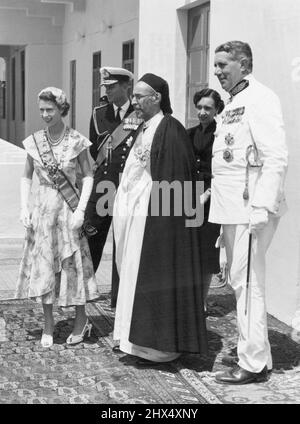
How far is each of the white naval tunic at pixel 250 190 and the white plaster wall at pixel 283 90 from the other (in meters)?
1.13

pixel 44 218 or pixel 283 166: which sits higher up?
pixel 283 166

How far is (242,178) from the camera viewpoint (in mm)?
4148

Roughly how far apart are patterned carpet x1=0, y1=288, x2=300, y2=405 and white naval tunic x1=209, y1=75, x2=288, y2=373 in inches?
9.9

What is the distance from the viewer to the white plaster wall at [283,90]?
206 inches

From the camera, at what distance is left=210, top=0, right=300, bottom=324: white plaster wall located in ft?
17.2

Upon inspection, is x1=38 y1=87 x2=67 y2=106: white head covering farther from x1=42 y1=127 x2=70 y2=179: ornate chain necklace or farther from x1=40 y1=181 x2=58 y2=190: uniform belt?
x1=40 y1=181 x2=58 y2=190: uniform belt

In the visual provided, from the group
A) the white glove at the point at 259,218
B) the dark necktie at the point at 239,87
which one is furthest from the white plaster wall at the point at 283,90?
the white glove at the point at 259,218

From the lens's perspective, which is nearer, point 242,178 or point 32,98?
point 242,178

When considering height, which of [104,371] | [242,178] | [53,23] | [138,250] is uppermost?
[53,23]

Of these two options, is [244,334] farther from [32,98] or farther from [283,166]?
[32,98]

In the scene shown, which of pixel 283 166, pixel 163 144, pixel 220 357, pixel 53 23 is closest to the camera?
pixel 283 166

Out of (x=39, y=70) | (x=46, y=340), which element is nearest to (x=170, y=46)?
(x=46, y=340)

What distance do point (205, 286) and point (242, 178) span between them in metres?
1.55

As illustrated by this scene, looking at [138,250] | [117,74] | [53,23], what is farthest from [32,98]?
[138,250]
